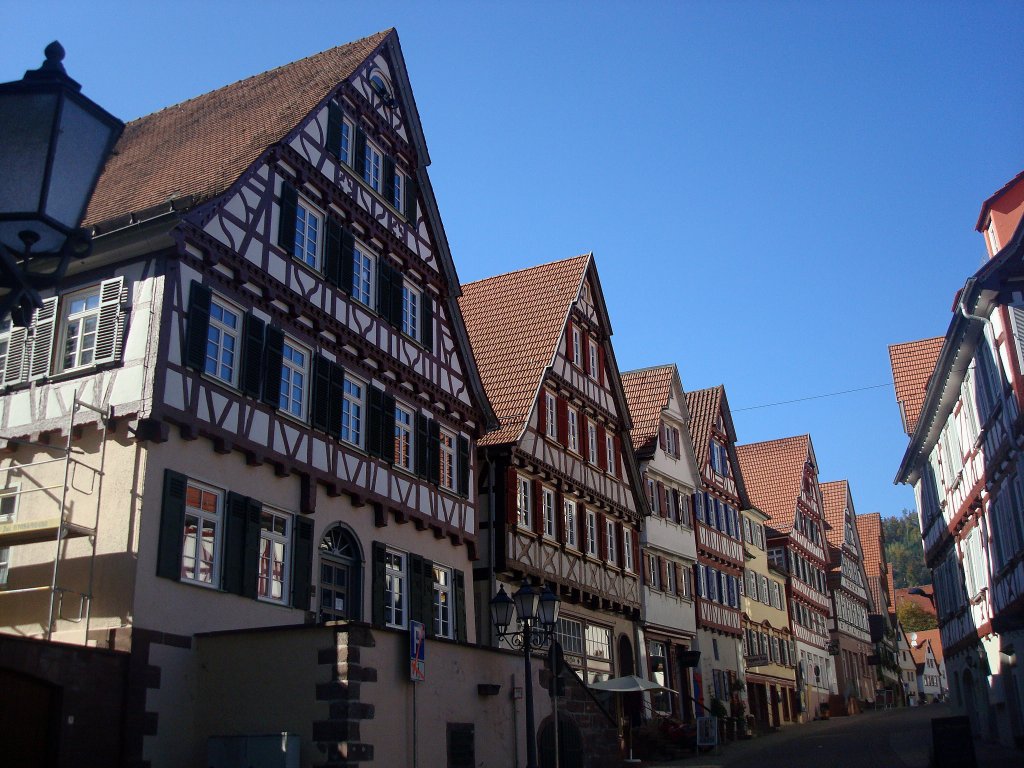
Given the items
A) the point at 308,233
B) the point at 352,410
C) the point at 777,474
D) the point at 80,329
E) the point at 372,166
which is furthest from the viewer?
the point at 777,474

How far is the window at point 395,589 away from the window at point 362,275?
4598mm

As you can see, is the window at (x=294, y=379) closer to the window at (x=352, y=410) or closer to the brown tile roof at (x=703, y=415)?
the window at (x=352, y=410)

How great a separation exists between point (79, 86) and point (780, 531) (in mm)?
47570

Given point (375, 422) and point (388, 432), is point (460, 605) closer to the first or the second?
point (388, 432)

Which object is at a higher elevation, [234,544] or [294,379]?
[294,379]

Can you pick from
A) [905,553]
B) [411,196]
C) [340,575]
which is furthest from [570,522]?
[905,553]

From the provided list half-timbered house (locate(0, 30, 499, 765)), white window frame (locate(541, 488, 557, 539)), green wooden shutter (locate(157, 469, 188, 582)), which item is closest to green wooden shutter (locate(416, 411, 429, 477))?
half-timbered house (locate(0, 30, 499, 765))

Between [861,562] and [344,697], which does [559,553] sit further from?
[861,562]

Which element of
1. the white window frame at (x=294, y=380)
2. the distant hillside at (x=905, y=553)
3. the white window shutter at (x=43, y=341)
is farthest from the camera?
the distant hillside at (x=905, y=553)

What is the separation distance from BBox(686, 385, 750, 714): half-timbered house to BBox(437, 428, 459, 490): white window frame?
1565cm

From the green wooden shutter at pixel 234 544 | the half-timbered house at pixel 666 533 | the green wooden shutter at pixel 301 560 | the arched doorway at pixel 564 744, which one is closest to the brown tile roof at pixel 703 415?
the half-timbered house at pixel 666 533

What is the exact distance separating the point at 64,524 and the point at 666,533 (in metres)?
22.7

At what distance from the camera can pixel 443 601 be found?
2111cm

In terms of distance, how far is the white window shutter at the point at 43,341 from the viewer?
1552 centimetres
